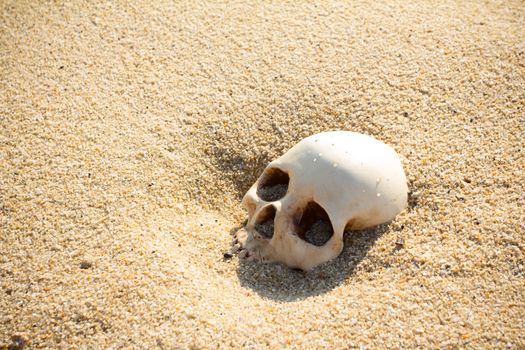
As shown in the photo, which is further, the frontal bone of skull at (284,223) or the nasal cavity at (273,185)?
the nasal cavity at (273,185)

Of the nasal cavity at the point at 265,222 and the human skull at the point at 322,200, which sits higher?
the human skull at the point at 322,200

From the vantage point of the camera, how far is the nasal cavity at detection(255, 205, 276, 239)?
2451 mm

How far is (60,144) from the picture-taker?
113 inches

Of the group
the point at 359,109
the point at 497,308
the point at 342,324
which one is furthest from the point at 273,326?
the point at 359,109

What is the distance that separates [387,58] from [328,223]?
4.23ft

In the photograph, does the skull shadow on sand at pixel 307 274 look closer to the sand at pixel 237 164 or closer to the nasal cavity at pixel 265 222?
the sand at pixel 237 164

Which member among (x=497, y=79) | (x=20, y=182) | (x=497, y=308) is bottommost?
(x=20, y=182)

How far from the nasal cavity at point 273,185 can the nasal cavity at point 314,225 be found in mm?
206

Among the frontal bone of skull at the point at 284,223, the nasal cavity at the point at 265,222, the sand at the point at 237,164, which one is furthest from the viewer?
the nasal cavity at the point at 265,222

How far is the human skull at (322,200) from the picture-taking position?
2225 mm

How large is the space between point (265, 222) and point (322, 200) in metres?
0.41

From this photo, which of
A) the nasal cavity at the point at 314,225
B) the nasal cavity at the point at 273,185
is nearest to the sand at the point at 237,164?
Answer: the nasal cavity at the point at 314,225

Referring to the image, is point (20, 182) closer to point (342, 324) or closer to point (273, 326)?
point (273, 326)

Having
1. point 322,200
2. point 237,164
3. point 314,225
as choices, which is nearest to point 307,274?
point 314,225
